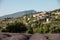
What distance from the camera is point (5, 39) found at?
1716mm

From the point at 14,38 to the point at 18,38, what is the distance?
1.4 inches

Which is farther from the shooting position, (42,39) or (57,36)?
(57,36)

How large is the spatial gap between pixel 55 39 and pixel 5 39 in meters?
0.45

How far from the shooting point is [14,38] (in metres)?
1.69

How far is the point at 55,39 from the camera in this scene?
168 centimetres

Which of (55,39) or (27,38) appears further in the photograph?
(27,38)

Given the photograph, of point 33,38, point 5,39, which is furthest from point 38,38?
point 5,39

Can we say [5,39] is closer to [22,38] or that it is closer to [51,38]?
[22,38]

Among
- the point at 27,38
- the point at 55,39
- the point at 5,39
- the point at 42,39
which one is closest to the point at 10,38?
the point at 5,39

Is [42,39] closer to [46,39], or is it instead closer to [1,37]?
[46,39]

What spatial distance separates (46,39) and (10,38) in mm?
329

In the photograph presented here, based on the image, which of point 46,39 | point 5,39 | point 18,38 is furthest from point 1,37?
→ point 46,39

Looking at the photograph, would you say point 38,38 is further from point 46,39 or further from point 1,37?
point 1,37

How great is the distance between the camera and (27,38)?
179 centimetres
